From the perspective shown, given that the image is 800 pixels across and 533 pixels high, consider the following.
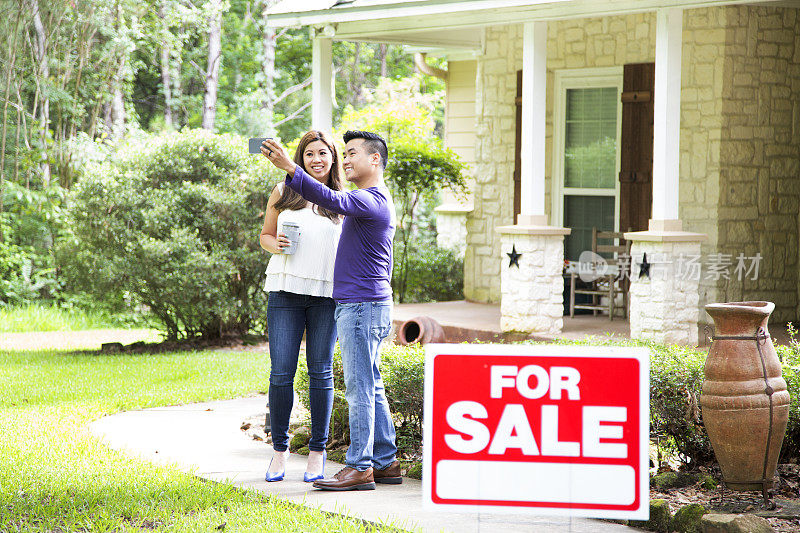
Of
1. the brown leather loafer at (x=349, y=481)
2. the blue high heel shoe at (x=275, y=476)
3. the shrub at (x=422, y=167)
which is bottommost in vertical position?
the blue high heel shoe at (x=275, y=476)

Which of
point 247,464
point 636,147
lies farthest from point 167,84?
point 247,464

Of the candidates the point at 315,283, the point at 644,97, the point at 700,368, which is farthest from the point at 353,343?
the point at 644,97

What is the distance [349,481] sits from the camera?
4.77m

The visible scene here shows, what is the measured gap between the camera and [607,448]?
3551 millimetres

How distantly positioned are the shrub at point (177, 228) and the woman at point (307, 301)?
5568 mm

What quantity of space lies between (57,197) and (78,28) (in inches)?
117

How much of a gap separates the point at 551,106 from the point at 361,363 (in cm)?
653

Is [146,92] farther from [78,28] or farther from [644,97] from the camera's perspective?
[644,97]

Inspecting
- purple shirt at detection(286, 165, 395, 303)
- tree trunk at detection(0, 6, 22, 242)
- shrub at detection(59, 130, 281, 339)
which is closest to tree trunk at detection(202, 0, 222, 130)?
tree trunk at detection(0, 6, 22, 242)

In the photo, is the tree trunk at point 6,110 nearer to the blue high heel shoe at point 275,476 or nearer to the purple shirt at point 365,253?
the blue high heel shoe at point 275,476

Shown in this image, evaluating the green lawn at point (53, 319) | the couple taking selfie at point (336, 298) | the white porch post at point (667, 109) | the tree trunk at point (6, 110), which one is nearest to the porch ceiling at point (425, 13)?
the white porch post at point (667, 109)

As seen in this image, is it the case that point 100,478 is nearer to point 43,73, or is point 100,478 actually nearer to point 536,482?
point 536,482

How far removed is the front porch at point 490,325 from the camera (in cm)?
864

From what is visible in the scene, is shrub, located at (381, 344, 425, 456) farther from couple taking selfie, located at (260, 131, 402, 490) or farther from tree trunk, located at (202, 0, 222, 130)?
tree trunk, located at (202, 0, 222, 130)
